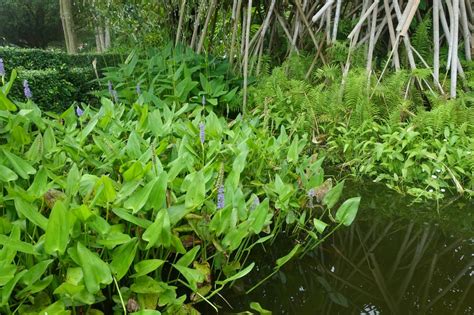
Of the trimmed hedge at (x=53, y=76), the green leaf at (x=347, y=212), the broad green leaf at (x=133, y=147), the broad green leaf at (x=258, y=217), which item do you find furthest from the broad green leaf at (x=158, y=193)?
the trimmed hedge at (x=53, y=76)

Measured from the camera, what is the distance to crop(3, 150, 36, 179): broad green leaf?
1067 millimetres

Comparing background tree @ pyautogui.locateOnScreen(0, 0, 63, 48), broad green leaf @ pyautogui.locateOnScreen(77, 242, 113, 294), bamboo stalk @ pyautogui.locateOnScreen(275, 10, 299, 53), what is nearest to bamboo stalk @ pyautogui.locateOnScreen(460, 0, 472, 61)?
bamboo stalk @ pyautogui.locateOnScreen(275, 10, 299, 53)

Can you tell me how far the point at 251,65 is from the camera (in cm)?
307

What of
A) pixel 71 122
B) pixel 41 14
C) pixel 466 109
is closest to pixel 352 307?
pixel 71 122

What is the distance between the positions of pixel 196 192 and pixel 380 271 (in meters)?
0.60

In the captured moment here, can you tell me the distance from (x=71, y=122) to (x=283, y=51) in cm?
227

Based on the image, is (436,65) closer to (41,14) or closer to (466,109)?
(466,109)

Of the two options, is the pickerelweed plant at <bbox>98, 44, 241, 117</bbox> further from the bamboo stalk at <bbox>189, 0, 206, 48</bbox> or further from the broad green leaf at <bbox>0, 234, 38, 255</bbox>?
the broad green leaf at <bbox>0, 234, 38, 255</bbox>

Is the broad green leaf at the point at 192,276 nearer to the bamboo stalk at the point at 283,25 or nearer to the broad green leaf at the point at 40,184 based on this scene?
the broad green leaf at the point at 40,184

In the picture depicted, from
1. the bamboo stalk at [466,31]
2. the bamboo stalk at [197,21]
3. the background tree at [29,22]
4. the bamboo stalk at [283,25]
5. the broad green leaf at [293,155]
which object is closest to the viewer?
the broad green leaf at [293,155]

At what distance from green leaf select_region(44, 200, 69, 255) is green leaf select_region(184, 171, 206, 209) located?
0.29 m

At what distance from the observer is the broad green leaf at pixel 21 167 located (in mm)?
1067

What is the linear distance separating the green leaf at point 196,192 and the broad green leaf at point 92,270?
0.83 ft

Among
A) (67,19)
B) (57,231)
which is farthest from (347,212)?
(67,19)
